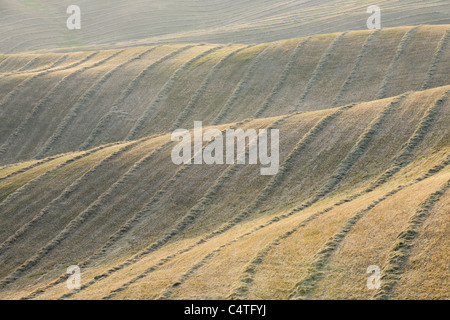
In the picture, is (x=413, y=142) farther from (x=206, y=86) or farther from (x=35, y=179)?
(x=206, y=86)

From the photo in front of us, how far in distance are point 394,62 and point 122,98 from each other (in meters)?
21.2

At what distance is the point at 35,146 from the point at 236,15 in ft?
204

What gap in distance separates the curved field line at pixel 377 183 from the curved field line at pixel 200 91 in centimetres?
1684

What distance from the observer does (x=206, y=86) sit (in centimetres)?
4081

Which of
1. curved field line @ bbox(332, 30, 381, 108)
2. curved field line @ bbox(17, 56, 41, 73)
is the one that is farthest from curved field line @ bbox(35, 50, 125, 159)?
curved field line @ bbox(332, 30, 381, 108)

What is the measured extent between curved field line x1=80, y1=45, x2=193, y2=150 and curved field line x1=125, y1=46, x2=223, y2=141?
2.50 meters

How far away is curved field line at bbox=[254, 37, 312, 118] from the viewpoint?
3631 cm

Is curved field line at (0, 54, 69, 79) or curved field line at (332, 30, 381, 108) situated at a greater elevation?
curved field line at (0, 54, 69, 79)

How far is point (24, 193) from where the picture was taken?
26.1 metres

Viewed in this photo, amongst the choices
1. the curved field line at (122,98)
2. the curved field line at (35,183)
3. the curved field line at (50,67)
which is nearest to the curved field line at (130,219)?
the curved field line at (35,183)

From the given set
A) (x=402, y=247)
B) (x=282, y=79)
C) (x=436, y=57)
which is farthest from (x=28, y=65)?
(x=402, y=247)

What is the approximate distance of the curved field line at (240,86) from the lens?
1423 inches

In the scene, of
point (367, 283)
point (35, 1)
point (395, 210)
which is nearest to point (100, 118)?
point (395, 210)

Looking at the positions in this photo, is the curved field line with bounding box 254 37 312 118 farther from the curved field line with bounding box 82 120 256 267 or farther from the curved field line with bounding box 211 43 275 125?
the curved field line with bounding box 82 120 256 267
